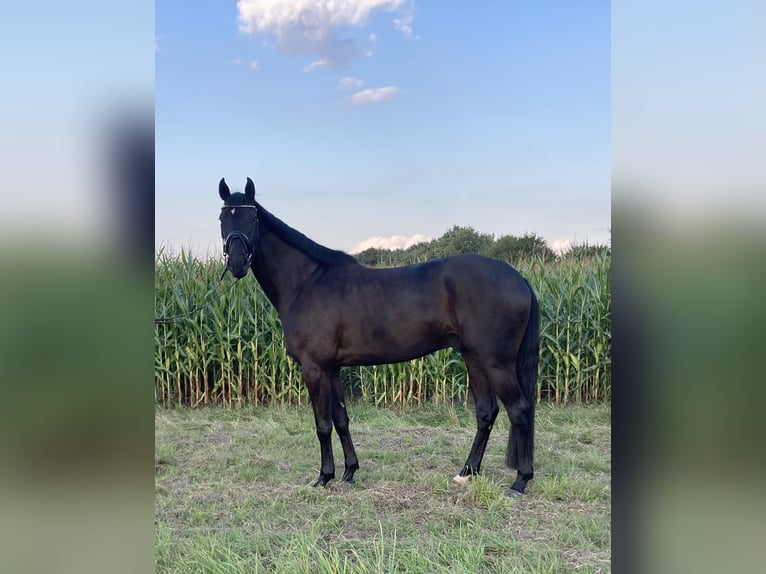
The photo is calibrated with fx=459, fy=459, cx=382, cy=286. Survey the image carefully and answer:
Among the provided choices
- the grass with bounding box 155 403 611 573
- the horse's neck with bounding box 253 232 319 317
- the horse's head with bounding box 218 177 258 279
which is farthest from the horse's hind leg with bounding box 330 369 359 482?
the horse's head with bounding box 218 177 258 279

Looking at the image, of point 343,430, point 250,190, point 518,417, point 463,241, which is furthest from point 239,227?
point 463,241

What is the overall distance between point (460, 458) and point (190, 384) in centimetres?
366

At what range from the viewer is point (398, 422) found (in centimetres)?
530

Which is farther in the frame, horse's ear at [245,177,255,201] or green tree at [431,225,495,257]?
green tree at [431,225,495,257]

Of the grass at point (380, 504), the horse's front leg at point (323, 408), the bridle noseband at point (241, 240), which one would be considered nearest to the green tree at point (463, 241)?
the grass at point (380, 504)

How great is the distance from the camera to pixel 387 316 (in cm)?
351

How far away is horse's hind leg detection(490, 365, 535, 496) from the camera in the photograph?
11.0 ft

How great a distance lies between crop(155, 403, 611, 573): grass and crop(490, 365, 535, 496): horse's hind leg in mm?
137

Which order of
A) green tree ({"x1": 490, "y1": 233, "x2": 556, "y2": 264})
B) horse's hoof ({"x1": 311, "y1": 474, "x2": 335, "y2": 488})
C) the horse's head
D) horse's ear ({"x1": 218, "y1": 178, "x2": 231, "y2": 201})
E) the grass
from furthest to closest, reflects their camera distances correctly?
green tree ({"x1": 490, "y1": 233, "x2": 556, "y2": 264}), horse's hoof ({"x1": 311, "y1": 474, "x2": 335, "y2": 488}), horse's ear ({"x1": 218, "y1": 178, "x2": 231, "y2": 201}), the horse's head, the grass

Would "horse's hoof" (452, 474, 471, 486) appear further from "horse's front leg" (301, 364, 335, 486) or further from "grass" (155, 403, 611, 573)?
"horse's front leg" (301, 364, 335, 486)
